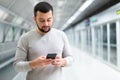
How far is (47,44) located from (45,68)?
8.1 inches

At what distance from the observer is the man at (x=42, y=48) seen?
1735mm

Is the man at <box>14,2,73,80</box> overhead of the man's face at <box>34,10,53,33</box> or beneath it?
beneath

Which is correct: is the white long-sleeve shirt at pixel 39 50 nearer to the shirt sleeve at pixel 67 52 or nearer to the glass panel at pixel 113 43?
the shirt sleeve at pixel 67 52

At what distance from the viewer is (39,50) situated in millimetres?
1796

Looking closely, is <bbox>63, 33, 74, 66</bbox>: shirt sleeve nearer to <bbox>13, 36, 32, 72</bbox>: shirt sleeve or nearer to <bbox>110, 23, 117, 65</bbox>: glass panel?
<bbox>13, 36, 32, 72</bbox>: shirt sleeve

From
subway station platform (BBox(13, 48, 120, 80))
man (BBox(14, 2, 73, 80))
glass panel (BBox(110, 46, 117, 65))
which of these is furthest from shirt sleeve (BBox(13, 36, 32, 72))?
glass panel (BBox(110, 46, 117, 65))

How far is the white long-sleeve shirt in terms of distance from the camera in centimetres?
179

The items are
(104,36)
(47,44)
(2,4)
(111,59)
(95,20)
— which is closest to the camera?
(47,44)

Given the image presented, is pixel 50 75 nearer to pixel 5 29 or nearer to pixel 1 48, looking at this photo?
pixel 1 48

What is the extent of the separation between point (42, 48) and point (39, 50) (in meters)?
0.03

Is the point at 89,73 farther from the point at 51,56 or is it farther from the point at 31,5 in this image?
the point at 51,56

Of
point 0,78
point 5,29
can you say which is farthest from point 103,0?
point 0,78

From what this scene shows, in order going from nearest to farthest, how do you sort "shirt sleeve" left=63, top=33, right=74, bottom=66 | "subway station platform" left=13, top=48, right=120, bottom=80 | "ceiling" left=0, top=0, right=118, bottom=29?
"shirt sleeve" left=63, top=33, right=74, bottom=66 < "ceiling" left=0, top=0, right=118, bottom=29 < "subway station platform" left=13, top=48, right=120, bottom=80

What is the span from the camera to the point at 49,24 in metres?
1.75
